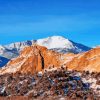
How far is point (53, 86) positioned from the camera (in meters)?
128

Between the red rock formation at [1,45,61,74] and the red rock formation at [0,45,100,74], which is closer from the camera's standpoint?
the red rock formation at [0,45,100,74]

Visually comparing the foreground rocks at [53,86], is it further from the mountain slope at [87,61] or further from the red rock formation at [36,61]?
the red rock formation at [36,61]

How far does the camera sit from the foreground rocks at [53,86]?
122062mm

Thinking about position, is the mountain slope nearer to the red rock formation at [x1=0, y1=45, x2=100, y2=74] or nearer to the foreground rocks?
the red rock formation at [x1=0, y1=45, x2=100, y2=74]

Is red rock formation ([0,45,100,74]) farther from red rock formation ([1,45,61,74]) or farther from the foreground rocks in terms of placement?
the foreground rocks

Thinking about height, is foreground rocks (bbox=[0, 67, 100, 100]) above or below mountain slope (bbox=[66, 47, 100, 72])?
below

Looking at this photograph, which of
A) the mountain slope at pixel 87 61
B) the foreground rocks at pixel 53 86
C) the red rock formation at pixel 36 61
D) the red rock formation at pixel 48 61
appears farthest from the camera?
the red rock formation at pixel 36 61

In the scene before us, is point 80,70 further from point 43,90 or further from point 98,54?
point 43,90

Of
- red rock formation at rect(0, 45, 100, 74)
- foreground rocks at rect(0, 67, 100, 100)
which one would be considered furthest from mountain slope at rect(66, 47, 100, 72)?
foreground rocks at rect(0, 67, 100, 100)

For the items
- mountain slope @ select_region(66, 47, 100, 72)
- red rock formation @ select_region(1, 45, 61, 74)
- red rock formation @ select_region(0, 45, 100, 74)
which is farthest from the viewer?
red rock formation @ select_region(1, 45, 61, 74)

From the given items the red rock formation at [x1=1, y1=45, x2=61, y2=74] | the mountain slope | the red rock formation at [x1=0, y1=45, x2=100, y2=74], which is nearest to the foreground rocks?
the mountain slope

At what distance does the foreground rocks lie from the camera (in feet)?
400

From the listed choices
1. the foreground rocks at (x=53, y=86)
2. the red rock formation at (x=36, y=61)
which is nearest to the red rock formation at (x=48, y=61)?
the red rock formation at (x=36, y=61)

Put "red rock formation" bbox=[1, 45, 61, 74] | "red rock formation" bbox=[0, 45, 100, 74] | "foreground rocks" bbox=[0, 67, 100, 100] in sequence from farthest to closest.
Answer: "red rock formation" bbox=[1, 45, 61, 74], "red rock formation" bbox=[0, 45, 100, 74], "foreground rocks" bbox=[0, 67, 100, 100]
